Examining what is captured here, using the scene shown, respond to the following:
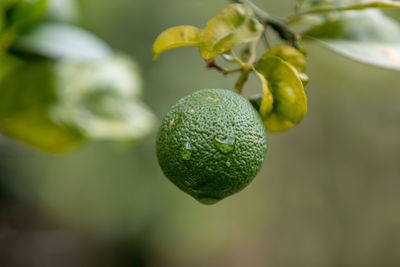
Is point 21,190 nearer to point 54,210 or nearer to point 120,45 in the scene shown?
point 54,210

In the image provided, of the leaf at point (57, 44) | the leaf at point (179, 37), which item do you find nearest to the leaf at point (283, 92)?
the leaf at point (179, 37)

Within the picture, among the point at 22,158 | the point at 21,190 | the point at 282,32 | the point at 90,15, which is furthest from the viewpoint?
the point at 21,190

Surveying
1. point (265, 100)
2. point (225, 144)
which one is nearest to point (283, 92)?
point (265, 100)

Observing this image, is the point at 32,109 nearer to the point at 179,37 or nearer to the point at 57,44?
the point at 57,44

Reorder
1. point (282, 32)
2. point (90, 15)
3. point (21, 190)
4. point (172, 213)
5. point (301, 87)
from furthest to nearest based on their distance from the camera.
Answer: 1. point (172, 213)
2. point (21, 190)
3. point (90, 15)
4. point (282, 32)
5. point (301, 87)

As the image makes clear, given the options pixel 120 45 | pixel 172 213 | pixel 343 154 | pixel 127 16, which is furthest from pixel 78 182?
pixel 343 154

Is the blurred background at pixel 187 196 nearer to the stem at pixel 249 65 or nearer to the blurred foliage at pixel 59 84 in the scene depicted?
the blurred foliage at pixel 59 84

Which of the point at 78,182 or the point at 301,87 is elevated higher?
the point at 301,87
